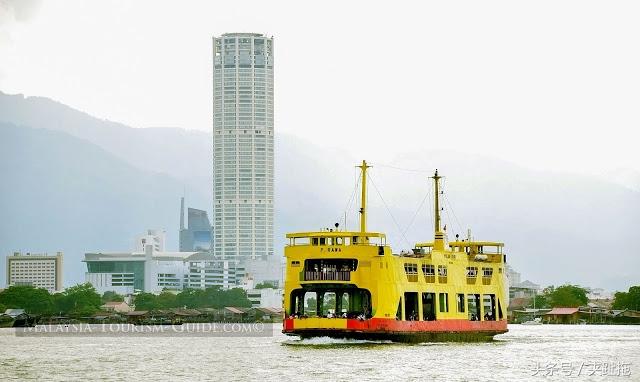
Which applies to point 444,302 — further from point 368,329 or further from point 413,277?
point 368,329

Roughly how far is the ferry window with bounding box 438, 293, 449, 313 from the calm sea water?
2.61 m

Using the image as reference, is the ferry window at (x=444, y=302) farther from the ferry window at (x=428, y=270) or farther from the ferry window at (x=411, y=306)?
the ferry window at (x=411, y=306)

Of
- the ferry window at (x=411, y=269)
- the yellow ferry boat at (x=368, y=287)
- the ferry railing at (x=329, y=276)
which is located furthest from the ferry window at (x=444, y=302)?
the ferry railing at (x=329, y=276)

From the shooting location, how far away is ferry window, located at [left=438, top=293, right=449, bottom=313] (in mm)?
95625

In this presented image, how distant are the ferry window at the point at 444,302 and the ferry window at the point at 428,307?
1.77 ft

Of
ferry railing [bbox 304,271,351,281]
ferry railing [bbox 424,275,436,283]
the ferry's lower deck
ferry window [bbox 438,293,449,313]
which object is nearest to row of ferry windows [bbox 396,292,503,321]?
ferry window [bbox 438,293,449,313]

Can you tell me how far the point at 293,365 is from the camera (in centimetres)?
7356

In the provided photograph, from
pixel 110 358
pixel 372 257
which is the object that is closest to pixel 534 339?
pixel 372 257

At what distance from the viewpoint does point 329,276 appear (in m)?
87.2

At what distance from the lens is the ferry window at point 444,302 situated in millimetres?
95625

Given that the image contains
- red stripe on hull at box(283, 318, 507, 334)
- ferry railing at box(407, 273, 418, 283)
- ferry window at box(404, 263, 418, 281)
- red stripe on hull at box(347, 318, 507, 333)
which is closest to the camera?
red stripe on hull at box(283, 318, 507, 334)

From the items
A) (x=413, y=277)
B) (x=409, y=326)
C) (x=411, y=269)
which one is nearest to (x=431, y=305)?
(x=413, y=277)

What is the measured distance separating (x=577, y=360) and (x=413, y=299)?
15.1m

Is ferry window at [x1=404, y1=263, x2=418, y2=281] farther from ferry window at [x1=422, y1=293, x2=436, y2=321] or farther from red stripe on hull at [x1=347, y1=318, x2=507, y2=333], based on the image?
red stripe on hull at [x1=347, y1=318, x2=507, y2=333]
